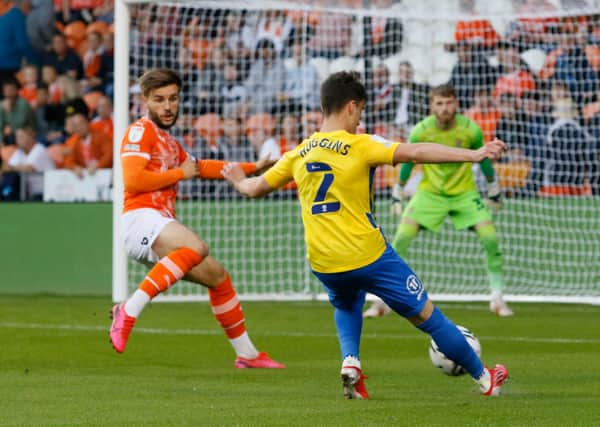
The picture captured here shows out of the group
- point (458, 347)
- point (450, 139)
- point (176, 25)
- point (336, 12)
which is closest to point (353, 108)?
point (458, 347)

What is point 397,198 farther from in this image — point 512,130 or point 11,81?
point 11,81

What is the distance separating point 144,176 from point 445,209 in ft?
16.2

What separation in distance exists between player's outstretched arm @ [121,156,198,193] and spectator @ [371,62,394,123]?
7238 millimetres

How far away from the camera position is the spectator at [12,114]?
1766 cm

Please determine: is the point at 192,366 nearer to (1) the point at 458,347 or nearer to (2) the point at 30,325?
(1) the point at 458,347

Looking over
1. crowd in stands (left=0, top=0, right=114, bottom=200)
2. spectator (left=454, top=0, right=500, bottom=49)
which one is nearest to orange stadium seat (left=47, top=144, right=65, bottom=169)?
crowd in stands (left=0, top=0, right=114, bottom=200)

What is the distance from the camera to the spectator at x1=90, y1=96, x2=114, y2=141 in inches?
658

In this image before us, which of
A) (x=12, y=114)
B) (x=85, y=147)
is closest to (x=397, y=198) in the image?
(x=85, y=147)

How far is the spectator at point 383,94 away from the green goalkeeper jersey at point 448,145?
8.69ft

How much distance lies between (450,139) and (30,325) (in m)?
4.22

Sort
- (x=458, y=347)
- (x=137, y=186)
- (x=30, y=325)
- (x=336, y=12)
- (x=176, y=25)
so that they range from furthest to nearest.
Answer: (x=176, y=25), (x=336, y=12), (x=30, y=325), (x=137, y=186), (x=458, y=347)

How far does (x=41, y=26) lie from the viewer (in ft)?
63.0

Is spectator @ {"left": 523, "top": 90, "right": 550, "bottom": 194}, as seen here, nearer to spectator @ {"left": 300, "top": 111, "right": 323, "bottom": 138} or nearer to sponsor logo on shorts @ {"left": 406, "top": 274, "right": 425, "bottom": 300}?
spectator @ {"left": 300, "top": 111, "right": 323, "bottom": 138}

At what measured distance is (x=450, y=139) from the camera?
1220cm
